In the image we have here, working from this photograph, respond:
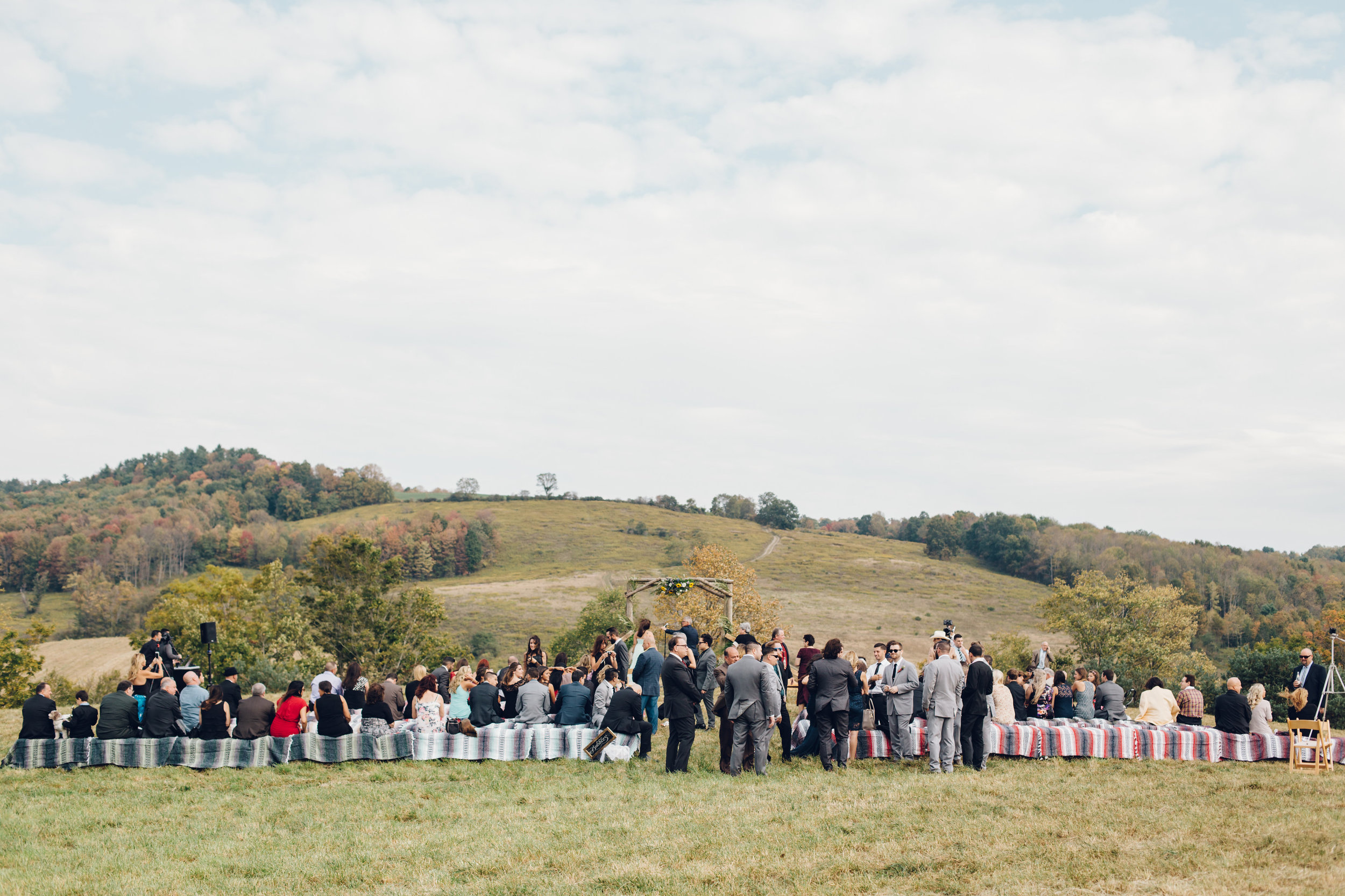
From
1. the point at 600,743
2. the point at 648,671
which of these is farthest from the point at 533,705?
the point at 648,671

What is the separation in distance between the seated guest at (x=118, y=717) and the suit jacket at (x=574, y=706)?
5092 mm

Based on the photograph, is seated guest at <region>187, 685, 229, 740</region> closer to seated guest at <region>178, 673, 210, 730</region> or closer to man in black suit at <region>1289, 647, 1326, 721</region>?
seated guest at <region>178, 673, 210, 730</region>

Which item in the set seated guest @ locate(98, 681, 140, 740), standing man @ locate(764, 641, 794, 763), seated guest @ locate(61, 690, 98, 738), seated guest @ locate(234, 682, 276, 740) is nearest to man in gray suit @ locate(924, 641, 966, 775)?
standing man @ locate(764, 641, 794, 763)

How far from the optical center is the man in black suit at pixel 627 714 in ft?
41.1

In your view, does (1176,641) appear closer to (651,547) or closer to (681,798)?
(681,798)

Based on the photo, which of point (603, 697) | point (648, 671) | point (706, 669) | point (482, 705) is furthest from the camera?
point (706, 669)

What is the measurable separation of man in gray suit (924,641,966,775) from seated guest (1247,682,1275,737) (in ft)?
15.5

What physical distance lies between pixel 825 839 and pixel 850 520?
16361 cm

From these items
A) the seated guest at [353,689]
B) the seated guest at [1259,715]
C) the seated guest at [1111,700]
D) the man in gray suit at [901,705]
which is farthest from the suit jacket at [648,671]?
the seated guest at [1259,715]

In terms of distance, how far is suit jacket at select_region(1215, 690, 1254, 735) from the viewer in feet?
42.1

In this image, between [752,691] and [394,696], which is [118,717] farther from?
[752,691]

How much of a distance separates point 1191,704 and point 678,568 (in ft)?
223

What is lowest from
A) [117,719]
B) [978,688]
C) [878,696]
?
[117,719]

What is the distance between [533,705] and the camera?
13422 mm
